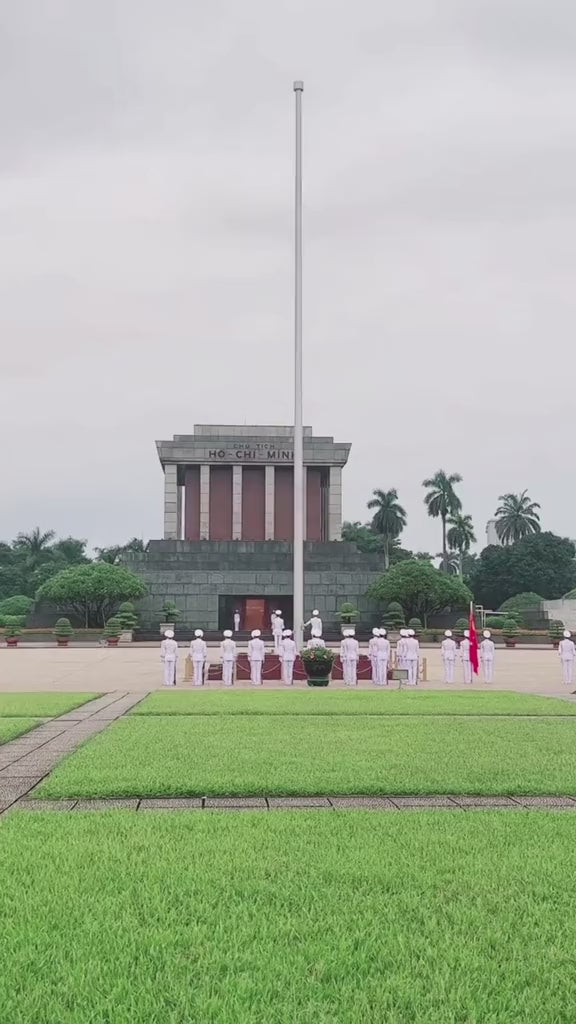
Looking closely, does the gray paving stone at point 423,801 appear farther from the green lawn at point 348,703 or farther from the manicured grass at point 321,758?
the green lawn at point 348,703

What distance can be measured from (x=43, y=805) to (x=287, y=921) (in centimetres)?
310

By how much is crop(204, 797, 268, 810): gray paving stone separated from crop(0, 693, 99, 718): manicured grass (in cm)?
674

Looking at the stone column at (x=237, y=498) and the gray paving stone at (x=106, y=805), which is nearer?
the gray paving stone at (x=106, y=805)

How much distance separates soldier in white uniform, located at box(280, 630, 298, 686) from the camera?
22.0m

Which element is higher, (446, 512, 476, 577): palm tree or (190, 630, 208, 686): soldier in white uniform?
(446, 512, 476, 577): palm tree

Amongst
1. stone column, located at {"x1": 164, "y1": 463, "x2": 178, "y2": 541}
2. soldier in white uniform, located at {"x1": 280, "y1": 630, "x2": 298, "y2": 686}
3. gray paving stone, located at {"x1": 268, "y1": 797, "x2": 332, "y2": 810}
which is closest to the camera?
gray paving stone, located at {"x1": 268, "y1": 797, "x2": 332, "y2": 810}

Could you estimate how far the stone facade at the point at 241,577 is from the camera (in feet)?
166

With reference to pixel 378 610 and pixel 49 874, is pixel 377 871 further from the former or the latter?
pixel 378 610

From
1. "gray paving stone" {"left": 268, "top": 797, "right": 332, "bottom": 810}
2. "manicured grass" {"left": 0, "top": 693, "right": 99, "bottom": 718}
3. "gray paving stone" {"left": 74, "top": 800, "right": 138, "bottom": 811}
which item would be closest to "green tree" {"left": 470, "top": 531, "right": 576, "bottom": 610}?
"manicured grass" {"left": 0, "top": 693, "right": 99, "bottom": 718}

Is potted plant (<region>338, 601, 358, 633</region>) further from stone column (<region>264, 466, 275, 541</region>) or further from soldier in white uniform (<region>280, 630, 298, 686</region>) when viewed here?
soldier in white uniform (<region>280, 630, 298, 686</region>)

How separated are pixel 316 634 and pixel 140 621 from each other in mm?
28367

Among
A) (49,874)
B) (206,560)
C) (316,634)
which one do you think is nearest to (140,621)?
(206,560)

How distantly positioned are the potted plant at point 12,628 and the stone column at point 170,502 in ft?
35.7

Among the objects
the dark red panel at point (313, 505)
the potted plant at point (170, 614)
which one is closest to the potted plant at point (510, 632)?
the dark red panel at point (313, 505)
